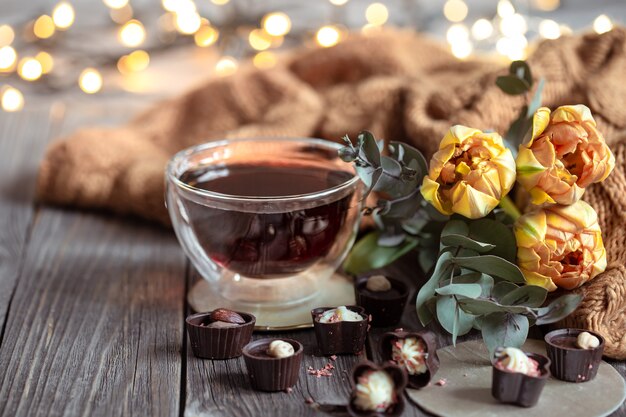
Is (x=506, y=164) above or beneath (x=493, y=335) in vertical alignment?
above

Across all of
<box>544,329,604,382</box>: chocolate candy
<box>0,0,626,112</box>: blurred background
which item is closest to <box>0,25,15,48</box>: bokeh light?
<box>0,0,626,112</box>: blurred background

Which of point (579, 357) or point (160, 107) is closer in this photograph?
point (579, 357)

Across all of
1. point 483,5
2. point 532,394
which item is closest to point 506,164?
point 532,394

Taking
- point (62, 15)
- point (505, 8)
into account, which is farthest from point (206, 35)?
point (505, 8)

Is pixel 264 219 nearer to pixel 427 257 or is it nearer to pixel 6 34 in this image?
pixel 427 257

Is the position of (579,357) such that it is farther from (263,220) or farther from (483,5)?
(483,5)

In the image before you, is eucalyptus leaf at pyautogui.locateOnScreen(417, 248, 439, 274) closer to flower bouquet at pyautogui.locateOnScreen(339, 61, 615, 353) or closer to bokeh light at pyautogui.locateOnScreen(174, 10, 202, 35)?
flower bouquet at pyautogui.locateOnScreen(339, 61, 615, 353)
